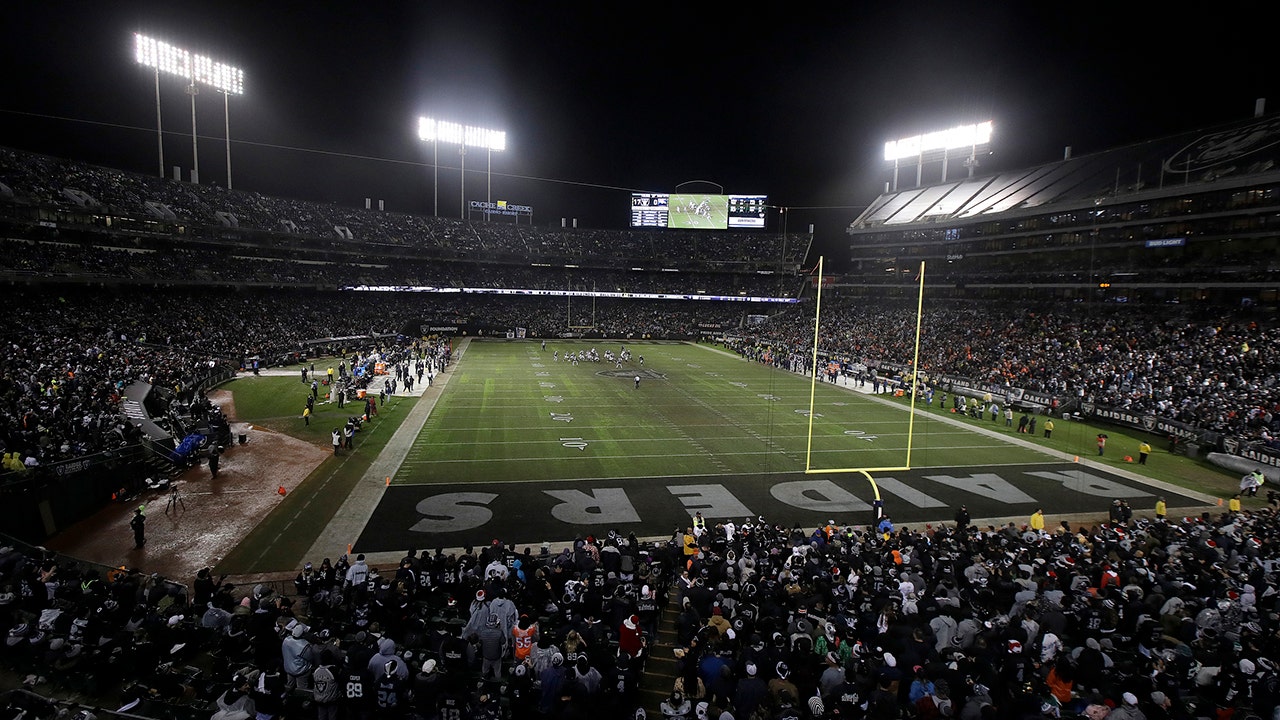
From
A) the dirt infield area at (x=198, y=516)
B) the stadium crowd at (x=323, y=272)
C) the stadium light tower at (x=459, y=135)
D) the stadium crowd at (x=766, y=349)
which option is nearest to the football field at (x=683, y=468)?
the dirt infield area at (x=198, y=516)

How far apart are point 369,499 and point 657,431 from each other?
38.3 feet

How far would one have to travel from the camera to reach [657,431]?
25.0m

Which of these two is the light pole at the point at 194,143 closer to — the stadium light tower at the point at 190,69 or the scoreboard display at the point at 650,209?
the stadium light tower at the point at 190,69

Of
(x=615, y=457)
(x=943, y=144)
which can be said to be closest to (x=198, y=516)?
(x=615, y=457)

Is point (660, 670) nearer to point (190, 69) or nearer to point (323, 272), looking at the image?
point (190, 69)

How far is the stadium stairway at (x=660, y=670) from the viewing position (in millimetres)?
7512

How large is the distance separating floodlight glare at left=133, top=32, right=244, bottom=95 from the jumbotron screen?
41.9 metres

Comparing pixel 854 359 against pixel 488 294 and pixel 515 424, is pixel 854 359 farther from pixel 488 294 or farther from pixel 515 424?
pixel 488 294

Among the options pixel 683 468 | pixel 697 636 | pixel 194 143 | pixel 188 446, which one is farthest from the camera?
pixel 194 143

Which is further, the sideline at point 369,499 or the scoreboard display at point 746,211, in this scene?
the scoreboard display at point 746,211

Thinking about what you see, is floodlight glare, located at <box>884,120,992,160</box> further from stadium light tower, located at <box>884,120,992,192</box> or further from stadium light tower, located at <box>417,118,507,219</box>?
stadium light tower, located at <box>417,118,507,219</box>

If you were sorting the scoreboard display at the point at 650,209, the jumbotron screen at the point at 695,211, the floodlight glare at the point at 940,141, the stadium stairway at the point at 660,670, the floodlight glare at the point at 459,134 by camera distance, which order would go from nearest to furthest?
the stadium stairway at the point at 660,670 < the floodlight glare at the point at 940,141 < the floodlight glare at the point at 459,134 < the jumbotron screen at the point at 695,211 < the scoreboard display at the point at 650,209

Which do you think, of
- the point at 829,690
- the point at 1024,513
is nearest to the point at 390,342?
the point at 1024,513

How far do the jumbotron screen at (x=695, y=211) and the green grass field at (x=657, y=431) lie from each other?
40.0 m
